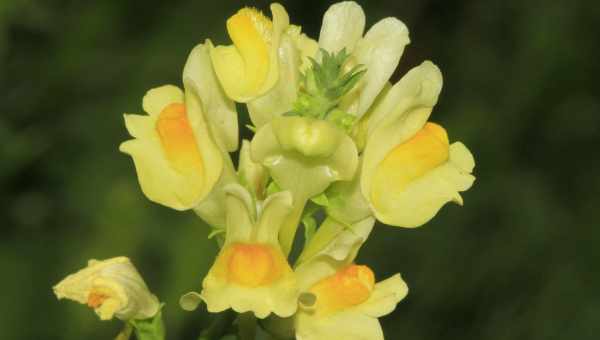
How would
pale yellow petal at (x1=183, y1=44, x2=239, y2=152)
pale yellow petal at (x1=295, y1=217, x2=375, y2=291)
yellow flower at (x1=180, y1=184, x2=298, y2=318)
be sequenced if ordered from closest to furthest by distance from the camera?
yellow flower at (x1=180, y1=184, x2=298, y2=318), pale yellow petal at (x1=295, y1=217, x2=375, y2=291), pale yellow petal at (x1=183, y1=44, x2=239, y2=152)

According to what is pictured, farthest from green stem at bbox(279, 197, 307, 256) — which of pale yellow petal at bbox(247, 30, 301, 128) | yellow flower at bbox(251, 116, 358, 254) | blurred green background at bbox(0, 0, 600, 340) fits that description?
blurred green background at bbox(0, 0, 600, 340)

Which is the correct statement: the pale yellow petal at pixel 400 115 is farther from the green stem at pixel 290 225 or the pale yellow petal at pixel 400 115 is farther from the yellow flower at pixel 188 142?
the yellow flower at pixel 188 142

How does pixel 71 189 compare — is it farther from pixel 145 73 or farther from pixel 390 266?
pixel 390 266

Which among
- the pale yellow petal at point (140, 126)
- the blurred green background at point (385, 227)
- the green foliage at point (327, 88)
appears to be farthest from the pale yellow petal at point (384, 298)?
the blurred green background at point (385, 227)

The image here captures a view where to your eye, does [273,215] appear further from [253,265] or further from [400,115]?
[400,115]

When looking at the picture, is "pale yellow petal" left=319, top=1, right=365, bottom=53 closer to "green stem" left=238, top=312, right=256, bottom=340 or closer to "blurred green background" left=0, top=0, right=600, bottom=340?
"green stem" left=238, top=312, right=256, bottom=340

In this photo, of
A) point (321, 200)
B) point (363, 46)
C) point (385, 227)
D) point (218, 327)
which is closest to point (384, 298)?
point (321, 200)
